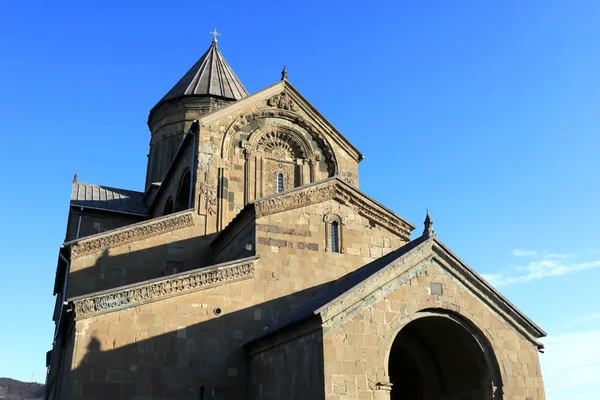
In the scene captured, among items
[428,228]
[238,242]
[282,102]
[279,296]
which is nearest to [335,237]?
[279,296]

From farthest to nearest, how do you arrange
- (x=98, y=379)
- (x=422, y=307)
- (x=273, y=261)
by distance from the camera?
(x=273, y=261)
(x=98, y=379)
(x=422, y=307)

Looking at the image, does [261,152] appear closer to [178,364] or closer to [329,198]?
[329,198]

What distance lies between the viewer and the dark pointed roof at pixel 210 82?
25438 millimetres

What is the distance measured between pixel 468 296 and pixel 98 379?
24.1 ft

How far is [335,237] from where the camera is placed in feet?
47.4

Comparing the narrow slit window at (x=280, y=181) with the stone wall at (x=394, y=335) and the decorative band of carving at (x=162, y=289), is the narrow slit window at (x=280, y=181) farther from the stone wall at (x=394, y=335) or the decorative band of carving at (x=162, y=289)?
the stone wall at (x=394, y=335)

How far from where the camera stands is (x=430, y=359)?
12.1 meters

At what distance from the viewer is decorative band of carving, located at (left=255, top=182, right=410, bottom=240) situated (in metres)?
13.9

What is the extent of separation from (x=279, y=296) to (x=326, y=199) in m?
2.85

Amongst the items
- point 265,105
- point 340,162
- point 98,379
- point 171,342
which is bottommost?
point 98,379

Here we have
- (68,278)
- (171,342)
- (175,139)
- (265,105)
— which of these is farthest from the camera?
(175,139)

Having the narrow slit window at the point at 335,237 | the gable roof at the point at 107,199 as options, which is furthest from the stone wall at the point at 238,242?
the gable roof at the point at 107,199

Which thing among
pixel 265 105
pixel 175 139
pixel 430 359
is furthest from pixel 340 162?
pixel 175 139

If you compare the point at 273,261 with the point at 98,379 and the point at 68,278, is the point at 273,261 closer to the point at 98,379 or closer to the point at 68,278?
the point at 98,379
